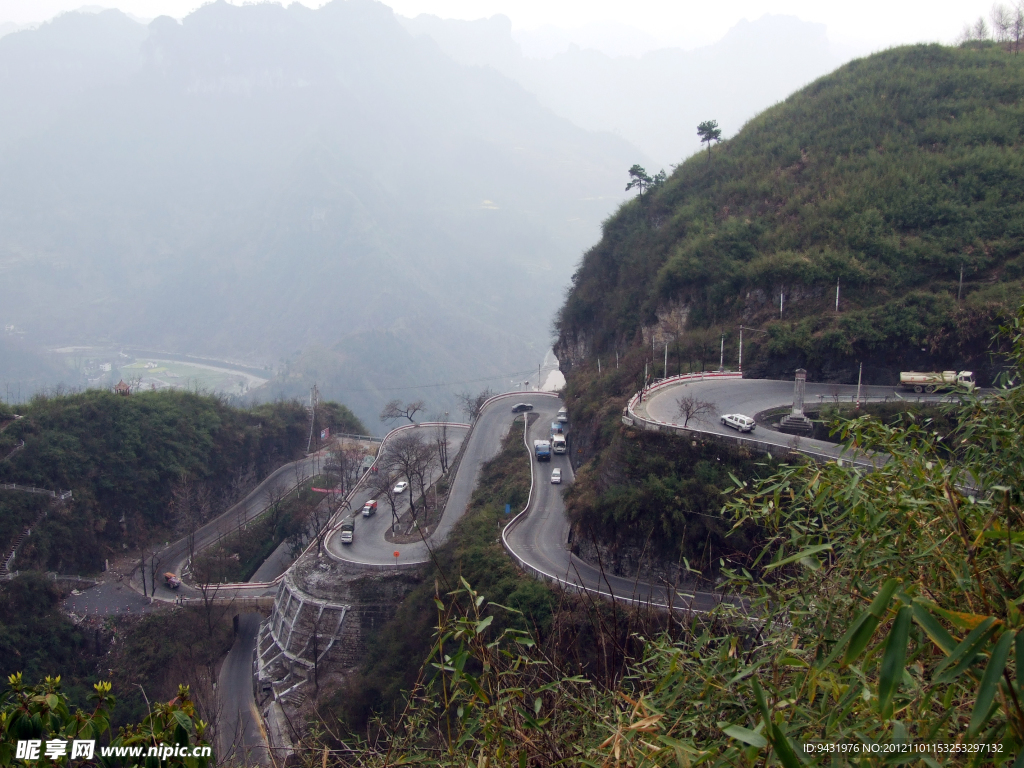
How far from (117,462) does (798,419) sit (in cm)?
3739

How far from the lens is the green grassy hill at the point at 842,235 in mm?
21734

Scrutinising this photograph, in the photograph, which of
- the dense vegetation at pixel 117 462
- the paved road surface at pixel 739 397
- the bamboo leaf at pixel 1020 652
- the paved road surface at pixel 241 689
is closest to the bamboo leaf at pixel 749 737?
the bamboo leaf at pixel 1020 652

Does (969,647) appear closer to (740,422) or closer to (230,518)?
(740,422)

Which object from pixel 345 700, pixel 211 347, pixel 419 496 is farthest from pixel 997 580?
pixel 211 347

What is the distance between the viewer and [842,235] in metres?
25.7

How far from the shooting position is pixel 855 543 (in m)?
2.97

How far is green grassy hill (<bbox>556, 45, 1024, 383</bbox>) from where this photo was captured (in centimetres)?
2173

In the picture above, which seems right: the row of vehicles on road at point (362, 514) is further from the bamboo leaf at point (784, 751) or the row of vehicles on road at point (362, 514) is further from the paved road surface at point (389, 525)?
the bamboo leaf at point (784, 751)

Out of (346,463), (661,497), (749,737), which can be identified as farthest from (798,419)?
(346,463)

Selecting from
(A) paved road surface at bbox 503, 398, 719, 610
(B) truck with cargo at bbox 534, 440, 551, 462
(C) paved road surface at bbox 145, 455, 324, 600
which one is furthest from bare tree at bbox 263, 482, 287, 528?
(A) paved road surface at bbox 503, 398, 719, 610

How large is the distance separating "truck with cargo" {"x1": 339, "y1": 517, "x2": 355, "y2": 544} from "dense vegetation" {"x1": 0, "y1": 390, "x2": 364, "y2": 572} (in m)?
16.0

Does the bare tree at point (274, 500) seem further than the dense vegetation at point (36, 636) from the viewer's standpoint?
Yes

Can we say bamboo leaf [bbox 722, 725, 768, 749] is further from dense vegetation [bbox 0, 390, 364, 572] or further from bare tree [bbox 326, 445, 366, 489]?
bare tree [bbox 326, 445, 366, 489]

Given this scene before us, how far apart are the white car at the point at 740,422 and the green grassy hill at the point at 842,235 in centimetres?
560
